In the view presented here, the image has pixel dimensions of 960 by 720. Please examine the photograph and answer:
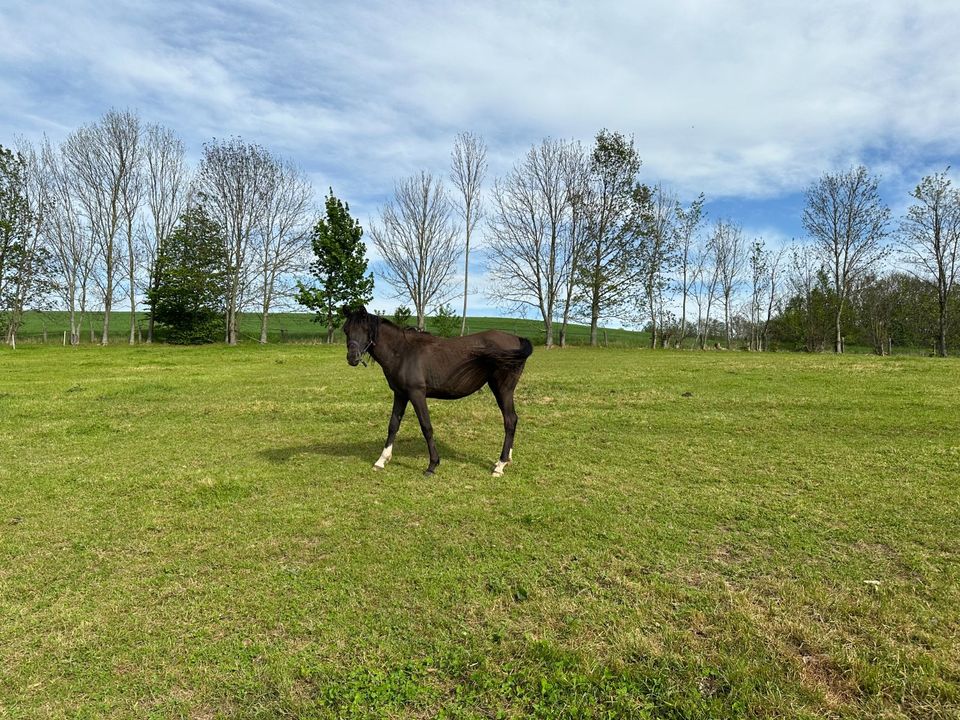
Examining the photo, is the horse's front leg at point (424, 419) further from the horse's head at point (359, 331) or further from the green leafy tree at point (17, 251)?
the green leafy tree at point (17, 251)

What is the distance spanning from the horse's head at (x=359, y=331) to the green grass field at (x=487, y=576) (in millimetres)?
1758

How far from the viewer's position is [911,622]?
124 inches

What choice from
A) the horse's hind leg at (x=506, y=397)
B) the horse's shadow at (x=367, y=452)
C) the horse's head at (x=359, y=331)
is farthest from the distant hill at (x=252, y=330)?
the horse's head at (x=359, y=331)

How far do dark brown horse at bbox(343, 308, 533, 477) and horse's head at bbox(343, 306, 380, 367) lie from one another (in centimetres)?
1

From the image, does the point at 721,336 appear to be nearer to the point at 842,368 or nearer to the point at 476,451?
the point at 842,368

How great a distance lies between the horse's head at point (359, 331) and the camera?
21.8ft

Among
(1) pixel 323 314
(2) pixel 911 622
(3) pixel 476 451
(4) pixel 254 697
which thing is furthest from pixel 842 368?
(1) pixel 323 314

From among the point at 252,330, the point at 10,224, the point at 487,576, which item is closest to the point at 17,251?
the point at 10,224

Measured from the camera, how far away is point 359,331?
6.76 metres

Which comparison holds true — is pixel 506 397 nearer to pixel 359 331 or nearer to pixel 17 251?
pixel 359 331

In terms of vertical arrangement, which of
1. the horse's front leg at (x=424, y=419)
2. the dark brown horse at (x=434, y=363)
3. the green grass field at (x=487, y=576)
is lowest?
the green grass field at (x=487, y=576)

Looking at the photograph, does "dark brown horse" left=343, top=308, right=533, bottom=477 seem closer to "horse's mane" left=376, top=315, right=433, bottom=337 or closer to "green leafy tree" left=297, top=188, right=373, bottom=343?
"horse's mane" left=376, top=315, right=433, bottom=337

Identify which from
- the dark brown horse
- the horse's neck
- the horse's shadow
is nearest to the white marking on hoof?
the dark brown horse

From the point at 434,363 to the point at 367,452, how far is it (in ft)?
7.64
